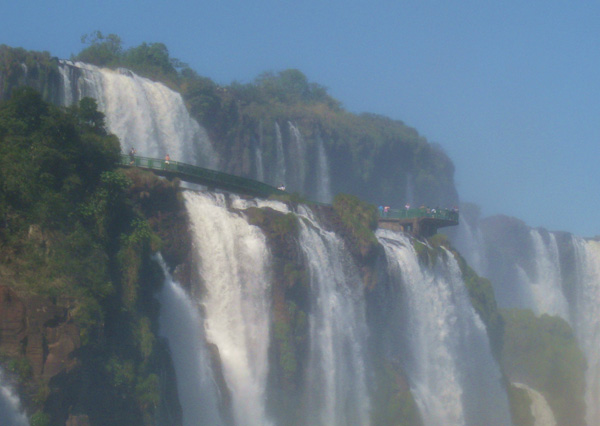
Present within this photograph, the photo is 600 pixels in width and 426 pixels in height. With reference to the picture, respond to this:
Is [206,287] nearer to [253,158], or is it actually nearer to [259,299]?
[259,299]

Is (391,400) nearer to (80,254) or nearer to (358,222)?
(358,222)

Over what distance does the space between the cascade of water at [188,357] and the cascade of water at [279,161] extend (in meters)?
28.4

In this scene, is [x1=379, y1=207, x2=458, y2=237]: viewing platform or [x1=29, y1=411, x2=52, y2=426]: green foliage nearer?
[x1=29, y1=411, x2=52, y2=426]: green foliage

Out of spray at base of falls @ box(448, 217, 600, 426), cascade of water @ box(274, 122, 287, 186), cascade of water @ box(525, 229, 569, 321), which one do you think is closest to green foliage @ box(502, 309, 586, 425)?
spray at base of falls @ box(448, 217, 600, 426)

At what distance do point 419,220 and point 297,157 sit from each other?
47.1ft

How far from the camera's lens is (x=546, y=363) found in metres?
48.8

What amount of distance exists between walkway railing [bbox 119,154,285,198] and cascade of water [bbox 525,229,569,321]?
37022 mm

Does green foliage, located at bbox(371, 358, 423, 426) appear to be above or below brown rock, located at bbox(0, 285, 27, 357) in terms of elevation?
below

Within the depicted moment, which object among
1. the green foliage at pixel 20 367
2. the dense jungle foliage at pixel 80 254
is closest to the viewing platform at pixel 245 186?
the dense jungle foliage at pixel 80 254

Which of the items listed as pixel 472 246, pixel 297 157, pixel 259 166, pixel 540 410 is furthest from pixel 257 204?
pixel 472 246

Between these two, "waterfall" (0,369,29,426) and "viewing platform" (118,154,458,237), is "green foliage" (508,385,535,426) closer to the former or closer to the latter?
"viewing platform" (118,154,458,237)

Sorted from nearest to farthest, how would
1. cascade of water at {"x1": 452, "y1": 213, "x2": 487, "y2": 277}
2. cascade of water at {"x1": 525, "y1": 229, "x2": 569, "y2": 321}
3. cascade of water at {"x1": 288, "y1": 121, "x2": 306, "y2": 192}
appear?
cascade of water at {"x1": 288, "y1": 121, "x2": 306, "y2": 192}
cascade of water at {"x1": 525, "y1": 229, "x2": 569, "y2": 321}
cascade of water at {"x1": 452, "y1": 213, "x2": 487, "y2": 277}

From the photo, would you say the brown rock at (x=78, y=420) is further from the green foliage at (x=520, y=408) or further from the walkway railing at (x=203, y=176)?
the green foliage at (x=520, y=408)

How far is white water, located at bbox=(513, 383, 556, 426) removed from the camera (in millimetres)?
44219
